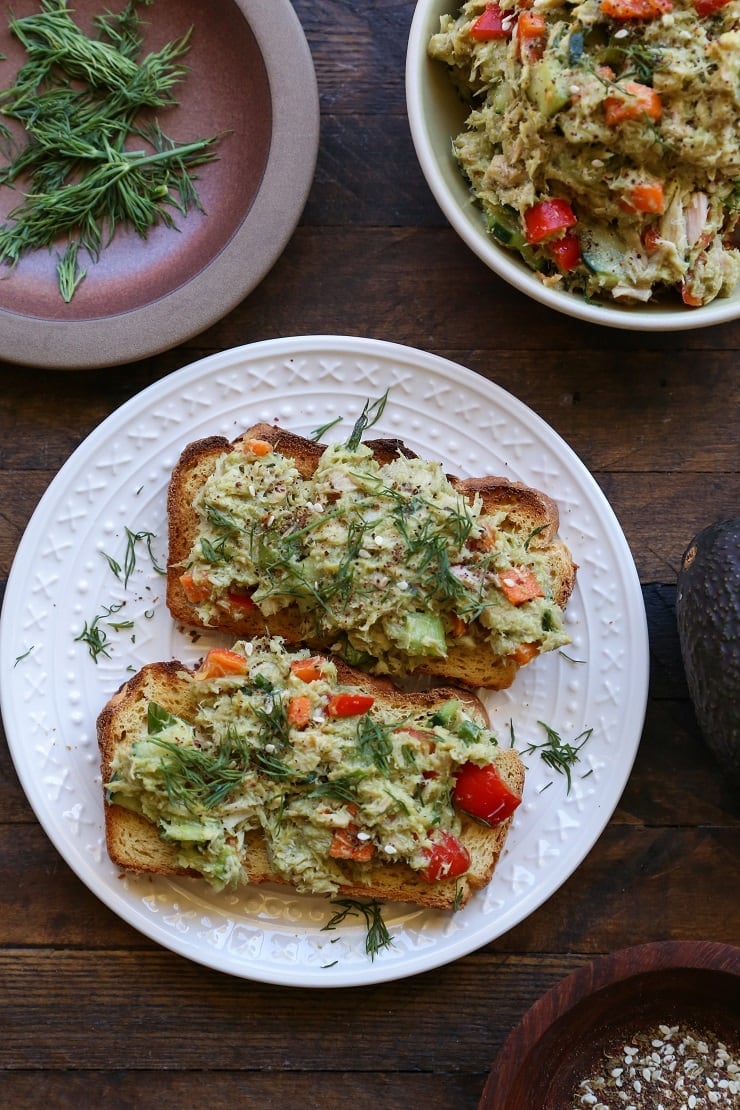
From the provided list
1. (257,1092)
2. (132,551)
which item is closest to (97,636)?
(132,551)

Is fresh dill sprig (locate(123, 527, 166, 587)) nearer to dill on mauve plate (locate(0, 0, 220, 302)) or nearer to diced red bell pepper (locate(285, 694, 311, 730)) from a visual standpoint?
diced red bell pepper (locate(285, 694, 311, 730))

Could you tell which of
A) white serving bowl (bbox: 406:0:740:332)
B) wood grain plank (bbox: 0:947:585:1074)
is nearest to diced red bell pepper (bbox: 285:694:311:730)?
wood grain plank (bbox: 0:947:585:1074)

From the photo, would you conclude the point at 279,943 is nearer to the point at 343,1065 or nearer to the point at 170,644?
the point at 343,1065

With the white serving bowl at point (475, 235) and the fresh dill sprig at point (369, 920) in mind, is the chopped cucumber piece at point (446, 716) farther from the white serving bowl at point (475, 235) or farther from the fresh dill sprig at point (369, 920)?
the white serving bowl at point (475, 235)

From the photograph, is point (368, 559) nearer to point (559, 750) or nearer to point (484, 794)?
point (484, 794)

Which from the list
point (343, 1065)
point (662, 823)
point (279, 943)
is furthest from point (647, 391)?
point (343, 1065)
